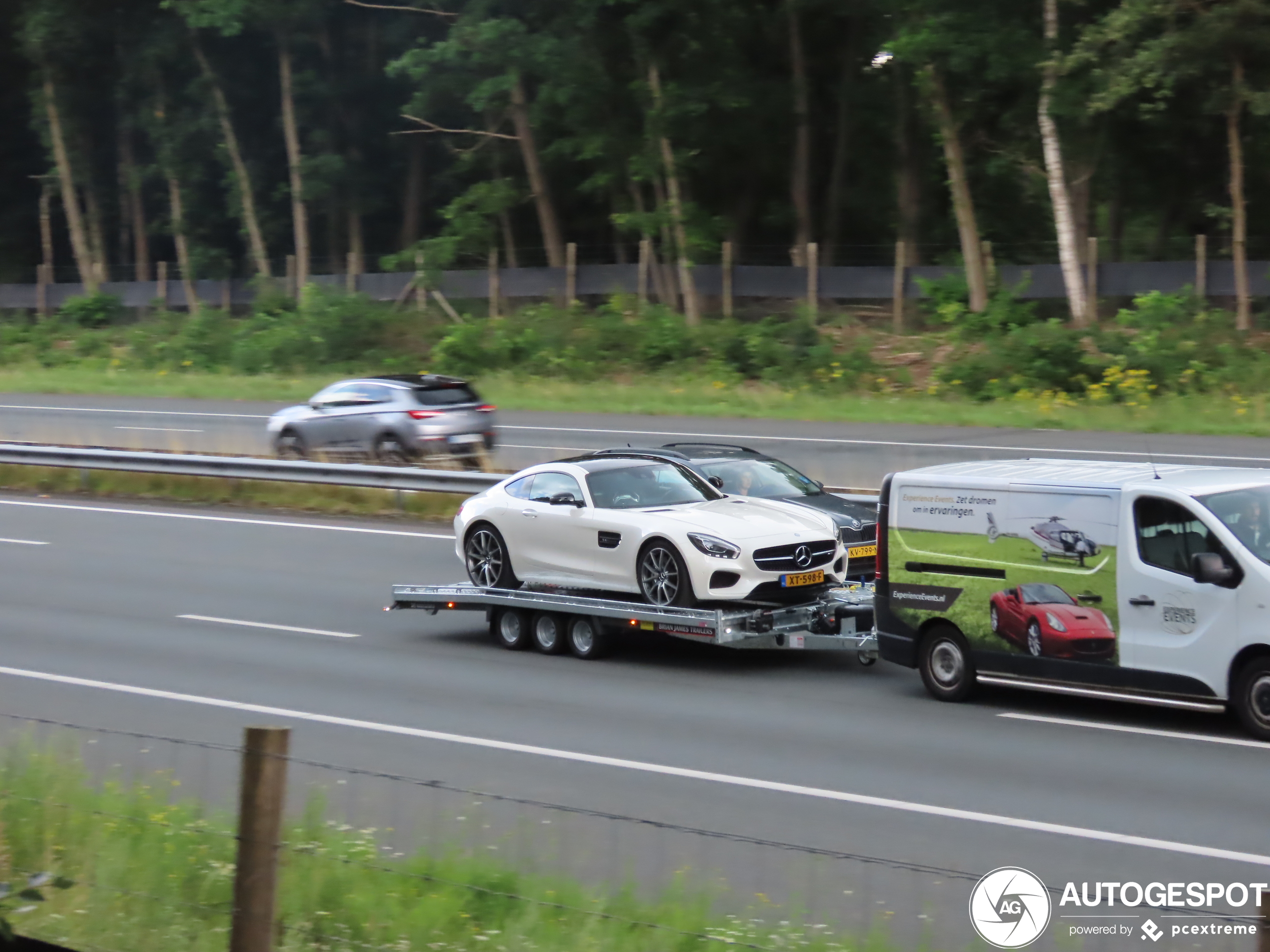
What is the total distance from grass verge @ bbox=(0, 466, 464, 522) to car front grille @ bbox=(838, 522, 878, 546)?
26.5 ft

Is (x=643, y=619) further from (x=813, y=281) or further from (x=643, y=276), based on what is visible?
(x=643, y=276)

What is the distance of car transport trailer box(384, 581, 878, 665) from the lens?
12.7m

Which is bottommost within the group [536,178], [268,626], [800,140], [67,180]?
[268,626]

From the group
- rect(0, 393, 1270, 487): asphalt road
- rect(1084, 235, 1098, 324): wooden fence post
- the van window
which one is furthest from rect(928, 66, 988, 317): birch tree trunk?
the van window

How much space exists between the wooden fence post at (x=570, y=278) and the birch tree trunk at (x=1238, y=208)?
18920 mm

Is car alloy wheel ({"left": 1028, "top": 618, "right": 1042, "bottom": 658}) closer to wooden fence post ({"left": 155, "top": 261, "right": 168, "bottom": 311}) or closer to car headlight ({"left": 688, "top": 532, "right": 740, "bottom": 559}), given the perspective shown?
car headlight ({"left": 688, "top": 532, "right": 740, "bottom": 559})

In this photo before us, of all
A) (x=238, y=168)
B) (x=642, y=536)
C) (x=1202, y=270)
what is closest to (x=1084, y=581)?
(x=642, y=536)

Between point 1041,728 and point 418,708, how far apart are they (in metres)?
4.31

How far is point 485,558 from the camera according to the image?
14953mm

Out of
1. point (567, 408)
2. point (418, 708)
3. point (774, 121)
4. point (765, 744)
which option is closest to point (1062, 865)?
point (765, 744)

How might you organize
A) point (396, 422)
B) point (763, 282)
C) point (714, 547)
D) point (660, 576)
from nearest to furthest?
point (714, 547), point (660, 576), point (396, 422), point (763, 282)

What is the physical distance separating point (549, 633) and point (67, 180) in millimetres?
55840

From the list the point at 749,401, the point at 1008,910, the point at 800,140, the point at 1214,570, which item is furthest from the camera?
the point at 800,140

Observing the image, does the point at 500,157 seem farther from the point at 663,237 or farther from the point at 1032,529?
the point at 1032,529
